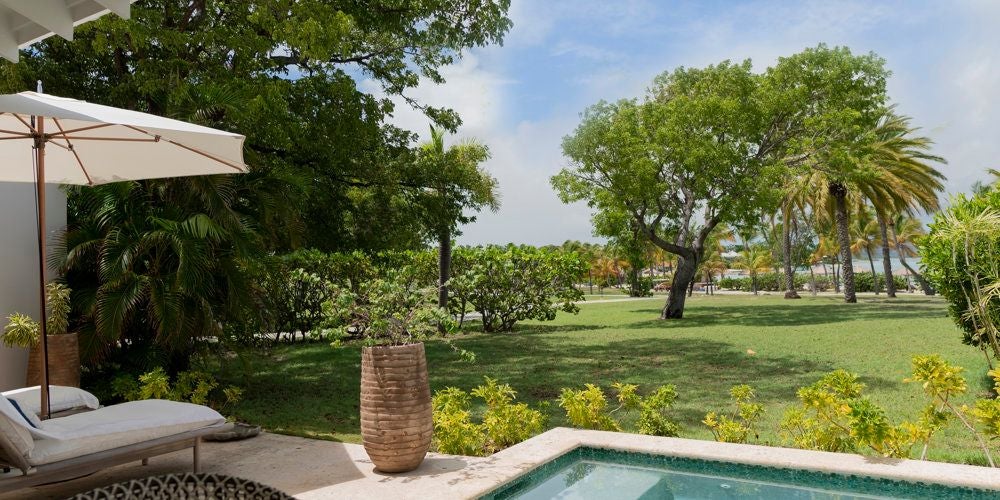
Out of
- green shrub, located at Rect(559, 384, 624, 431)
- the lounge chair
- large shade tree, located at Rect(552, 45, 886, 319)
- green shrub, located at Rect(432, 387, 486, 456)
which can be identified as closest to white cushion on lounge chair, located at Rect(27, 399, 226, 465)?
the lounge chair

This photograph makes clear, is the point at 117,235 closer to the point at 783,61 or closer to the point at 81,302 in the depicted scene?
the point at 81,302

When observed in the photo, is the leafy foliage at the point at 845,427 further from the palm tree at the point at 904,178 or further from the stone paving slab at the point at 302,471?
the palm tree at the point at 904,178

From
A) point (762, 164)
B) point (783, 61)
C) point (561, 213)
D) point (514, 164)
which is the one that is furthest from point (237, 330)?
point (783, 61)

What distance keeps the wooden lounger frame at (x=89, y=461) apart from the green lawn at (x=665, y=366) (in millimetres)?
2068

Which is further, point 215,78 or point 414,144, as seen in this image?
point 414,144

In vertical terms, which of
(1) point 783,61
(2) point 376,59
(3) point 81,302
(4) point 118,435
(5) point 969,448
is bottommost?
(5) point 969,448

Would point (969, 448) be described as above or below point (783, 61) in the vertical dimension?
below

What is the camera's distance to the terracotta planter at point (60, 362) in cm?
661

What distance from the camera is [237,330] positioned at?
28.0ft

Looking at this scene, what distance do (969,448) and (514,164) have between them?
1456cm

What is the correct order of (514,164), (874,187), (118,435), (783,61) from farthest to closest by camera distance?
(874,187) → (783,61) → (514,164) → (118,435)

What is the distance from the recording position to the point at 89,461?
3.78 meters

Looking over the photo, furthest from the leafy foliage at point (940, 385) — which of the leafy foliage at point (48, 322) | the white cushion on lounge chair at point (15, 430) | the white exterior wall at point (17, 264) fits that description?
the white exterior wall at point (17, 264)

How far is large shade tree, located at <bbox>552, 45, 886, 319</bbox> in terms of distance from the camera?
21969mm
